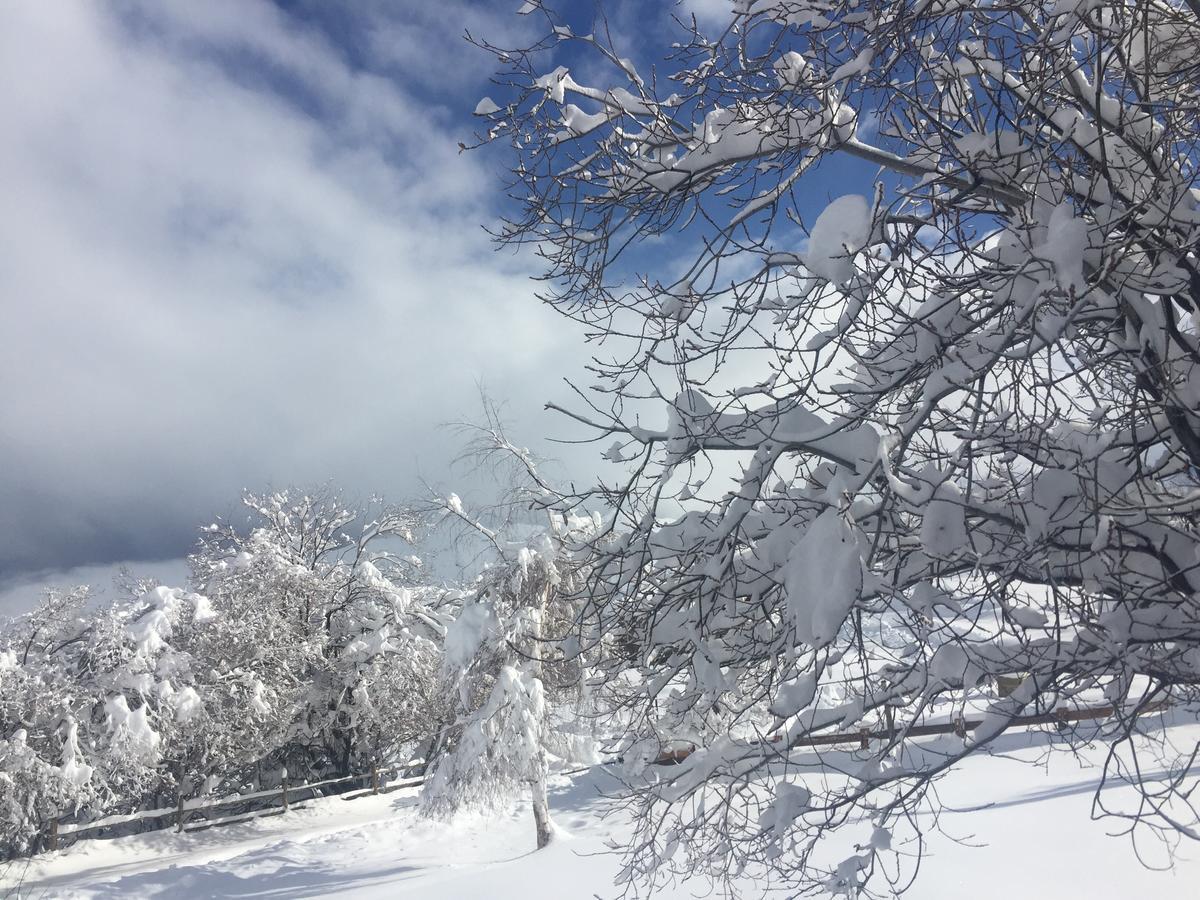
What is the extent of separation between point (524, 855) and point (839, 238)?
13389mm

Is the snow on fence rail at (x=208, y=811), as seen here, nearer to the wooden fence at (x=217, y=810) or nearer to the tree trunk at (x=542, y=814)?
the wooden fence at (x=217, y=810)

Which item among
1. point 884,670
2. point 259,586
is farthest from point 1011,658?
point 259,586

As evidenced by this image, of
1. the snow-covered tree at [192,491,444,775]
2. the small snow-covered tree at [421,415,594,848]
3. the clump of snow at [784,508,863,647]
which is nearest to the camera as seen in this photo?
the clump of snow at [784,508,863,647]

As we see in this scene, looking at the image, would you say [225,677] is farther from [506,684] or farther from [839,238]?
[839,238]

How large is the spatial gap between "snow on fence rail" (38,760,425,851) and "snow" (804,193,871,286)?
18.1 m

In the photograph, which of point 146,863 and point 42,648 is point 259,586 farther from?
point 146,863

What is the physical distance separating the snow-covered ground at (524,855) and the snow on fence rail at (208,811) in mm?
288

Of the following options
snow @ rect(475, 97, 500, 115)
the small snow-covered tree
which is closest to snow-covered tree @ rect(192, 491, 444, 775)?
the small snow-covered tree

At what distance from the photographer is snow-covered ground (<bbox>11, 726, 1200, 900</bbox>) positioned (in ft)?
23.0

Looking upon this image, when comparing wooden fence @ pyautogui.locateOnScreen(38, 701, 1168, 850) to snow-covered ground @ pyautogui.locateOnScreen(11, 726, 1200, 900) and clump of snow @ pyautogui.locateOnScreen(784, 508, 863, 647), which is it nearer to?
snow-covered ground @ pyautogui.locateOnScreen(11, 726, 1200, 900)

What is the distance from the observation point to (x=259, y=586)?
20953 millimetres

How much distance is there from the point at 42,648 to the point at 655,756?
1669 cm

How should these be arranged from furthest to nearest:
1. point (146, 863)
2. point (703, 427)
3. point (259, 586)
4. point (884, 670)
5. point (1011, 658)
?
point (259, 586)
point (146, 863)
point (884, 670)
point (703, 427)
point (1011, 658)

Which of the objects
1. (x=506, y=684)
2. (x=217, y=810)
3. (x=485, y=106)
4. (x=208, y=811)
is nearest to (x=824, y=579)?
(x=485, y=106)
